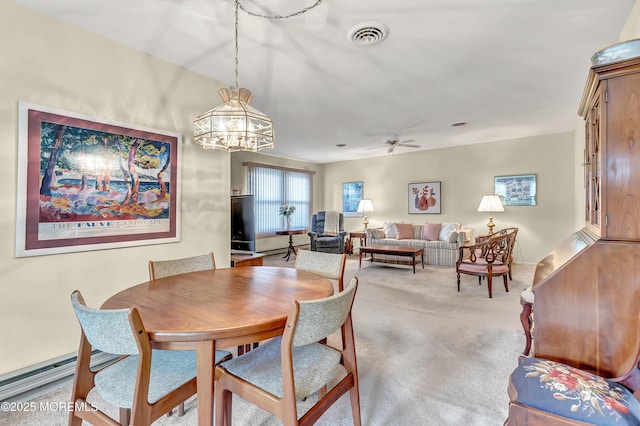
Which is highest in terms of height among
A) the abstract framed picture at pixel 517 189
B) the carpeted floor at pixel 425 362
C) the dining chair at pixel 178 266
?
the abstract framed picture at pixel 517 189

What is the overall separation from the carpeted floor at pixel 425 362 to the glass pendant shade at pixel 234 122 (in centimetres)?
156

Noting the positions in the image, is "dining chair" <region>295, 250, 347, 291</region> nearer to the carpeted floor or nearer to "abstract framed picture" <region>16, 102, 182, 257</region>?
the carpeted floor

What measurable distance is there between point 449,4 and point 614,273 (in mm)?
1791

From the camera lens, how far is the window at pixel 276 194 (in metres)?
6.84

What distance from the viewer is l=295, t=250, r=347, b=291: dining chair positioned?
195cm

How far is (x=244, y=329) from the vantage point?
43.6 inches

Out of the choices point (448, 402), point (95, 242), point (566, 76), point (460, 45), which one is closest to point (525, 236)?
point (566, 76)

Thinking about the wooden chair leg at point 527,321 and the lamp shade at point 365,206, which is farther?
the lamp shade at point 365,206

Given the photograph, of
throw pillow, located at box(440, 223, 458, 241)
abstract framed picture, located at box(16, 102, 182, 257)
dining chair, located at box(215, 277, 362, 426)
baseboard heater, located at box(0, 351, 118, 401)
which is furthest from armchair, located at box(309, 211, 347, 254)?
dining chair, located at box(215, 277, 362, 426)

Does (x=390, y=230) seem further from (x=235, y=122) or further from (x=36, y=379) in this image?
(x=36, y=379)

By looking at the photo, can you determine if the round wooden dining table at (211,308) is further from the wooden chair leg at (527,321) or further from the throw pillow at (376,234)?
the throw pillow at (376,234)

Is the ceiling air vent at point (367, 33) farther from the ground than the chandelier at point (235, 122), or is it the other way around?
the ceiling air vent at point (367, 33)

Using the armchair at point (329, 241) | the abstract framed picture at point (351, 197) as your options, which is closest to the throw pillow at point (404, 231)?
the armchair at point (329, 241)

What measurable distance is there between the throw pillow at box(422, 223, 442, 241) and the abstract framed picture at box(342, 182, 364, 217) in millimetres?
2125
